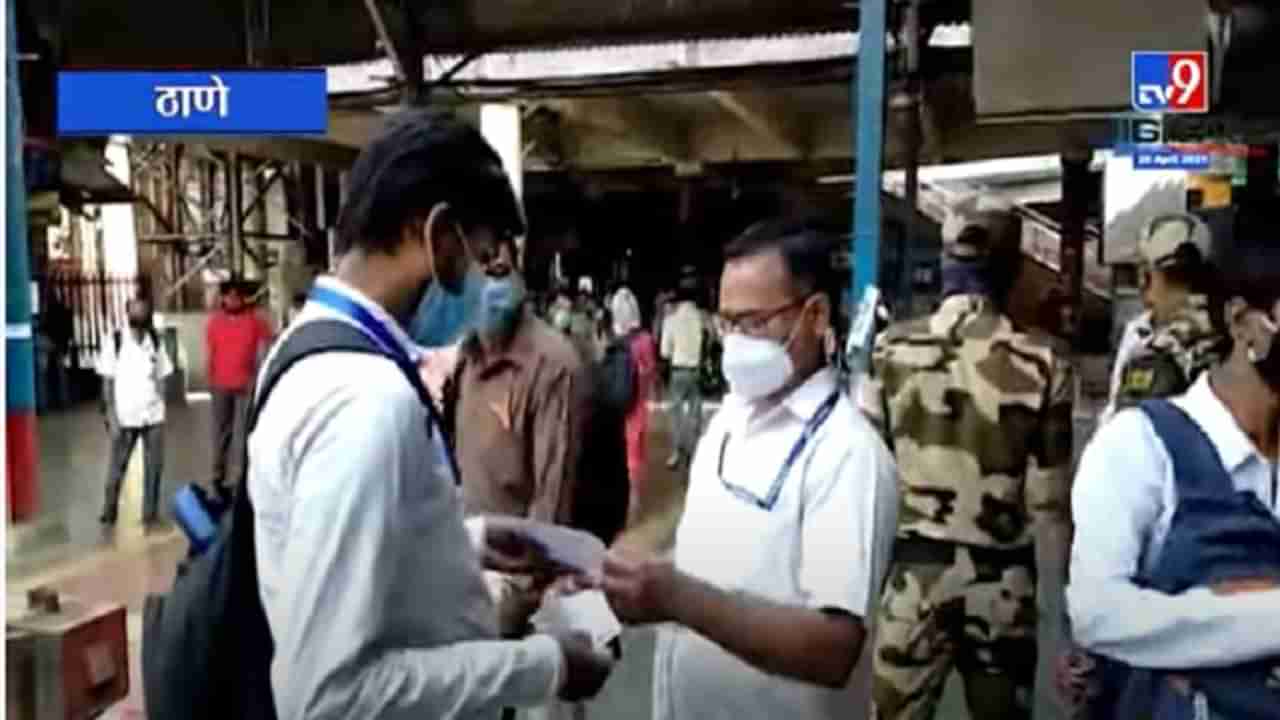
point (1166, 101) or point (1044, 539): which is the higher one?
point (1166, 101)

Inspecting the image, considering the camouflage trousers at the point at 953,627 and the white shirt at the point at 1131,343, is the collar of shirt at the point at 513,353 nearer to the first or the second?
the camouflage trousers at the point at 953,627

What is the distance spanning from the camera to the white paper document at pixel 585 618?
183 centimetres

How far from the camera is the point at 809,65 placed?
368 inches

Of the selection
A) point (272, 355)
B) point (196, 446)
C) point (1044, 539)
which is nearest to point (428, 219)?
point (272, 355)

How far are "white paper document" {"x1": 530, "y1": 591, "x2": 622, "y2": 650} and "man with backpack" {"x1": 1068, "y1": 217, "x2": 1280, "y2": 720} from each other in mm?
527

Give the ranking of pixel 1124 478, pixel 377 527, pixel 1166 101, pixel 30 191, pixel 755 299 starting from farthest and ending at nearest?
pixel 1166 101 → pixel 30 191 → pixel 755 299 → pixel 1124 478 → pixel 377 527

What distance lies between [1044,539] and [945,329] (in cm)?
53

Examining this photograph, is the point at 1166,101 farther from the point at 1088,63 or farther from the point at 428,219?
the point at 428,219

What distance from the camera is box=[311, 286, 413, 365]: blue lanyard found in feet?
5.27

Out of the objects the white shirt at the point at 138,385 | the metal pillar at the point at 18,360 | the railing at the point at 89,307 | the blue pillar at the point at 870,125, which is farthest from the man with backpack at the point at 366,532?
the railing at the point at 89,307

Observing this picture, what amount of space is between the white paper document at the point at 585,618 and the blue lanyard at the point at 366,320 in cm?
39

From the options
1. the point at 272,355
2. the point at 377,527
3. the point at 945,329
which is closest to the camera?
the point at 377,527

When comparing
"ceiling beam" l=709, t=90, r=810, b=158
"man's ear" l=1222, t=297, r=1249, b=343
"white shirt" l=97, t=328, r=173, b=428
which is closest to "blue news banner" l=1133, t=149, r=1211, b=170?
"ceiling beam" l=709, t=90, r=810, b=158

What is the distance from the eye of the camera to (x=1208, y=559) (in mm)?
1725
